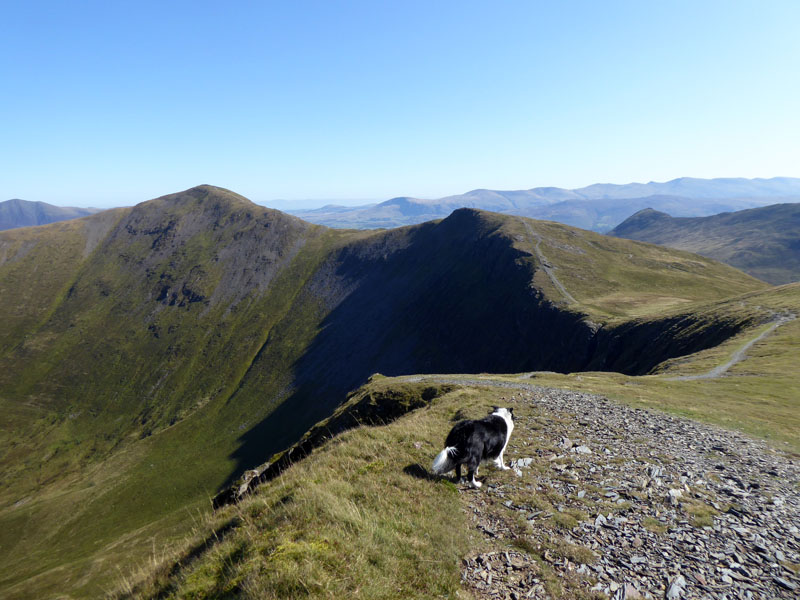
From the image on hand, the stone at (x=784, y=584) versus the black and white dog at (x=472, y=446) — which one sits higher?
the black and white dog at (x=472, y=446)

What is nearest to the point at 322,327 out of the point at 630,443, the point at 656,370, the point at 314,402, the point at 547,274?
the point at 314,402

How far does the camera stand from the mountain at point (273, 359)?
8100 centimetres

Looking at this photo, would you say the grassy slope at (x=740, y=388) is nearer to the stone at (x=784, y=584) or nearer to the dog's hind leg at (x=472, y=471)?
the stone at (x=784, y=584)

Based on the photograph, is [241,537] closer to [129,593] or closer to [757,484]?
[129,593]

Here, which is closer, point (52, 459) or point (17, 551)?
point (17, 551)

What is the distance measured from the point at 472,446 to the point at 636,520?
16.1 feet

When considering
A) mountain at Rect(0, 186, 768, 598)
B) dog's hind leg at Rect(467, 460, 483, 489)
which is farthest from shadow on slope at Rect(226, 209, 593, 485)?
dog's hind leg at Rect(467, 460, 483, 489)

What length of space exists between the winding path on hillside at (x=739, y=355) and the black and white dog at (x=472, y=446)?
35.0 metres

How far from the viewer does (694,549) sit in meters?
8.93

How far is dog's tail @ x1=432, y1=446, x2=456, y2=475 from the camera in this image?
12.0 m

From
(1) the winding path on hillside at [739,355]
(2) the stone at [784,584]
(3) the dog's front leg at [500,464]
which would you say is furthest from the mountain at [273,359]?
(2) the stone at [784,584]

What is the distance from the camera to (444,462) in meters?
12.1

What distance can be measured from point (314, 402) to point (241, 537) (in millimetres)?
132648

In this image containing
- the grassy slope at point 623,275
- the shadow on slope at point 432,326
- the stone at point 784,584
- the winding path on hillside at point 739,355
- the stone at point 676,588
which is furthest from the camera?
the shadow on slope at point 432,326
